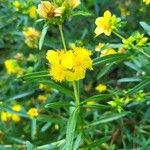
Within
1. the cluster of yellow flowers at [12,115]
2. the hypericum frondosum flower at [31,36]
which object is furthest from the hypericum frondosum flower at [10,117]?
the hypericum frondosum flower at [31,36]

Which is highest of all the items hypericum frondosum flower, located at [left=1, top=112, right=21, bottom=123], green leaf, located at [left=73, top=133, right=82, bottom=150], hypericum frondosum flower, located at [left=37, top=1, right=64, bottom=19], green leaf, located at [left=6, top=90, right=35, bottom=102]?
hypericum frondosum flower, located at [left=37, top=1, right=64, bottom=19]

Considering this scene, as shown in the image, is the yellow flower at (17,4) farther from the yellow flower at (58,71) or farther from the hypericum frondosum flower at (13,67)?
the yellow flower at (58,71)

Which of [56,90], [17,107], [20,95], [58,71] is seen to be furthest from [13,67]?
[58,71]

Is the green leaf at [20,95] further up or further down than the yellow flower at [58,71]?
further down

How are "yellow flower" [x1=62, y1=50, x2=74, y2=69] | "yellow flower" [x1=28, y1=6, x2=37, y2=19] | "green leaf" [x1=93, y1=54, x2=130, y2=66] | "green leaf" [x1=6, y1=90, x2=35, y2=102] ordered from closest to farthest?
"yellow flower" [x1=62, y1=50, x2=74, y2=69], "green leaf" [x1=93, y1=54, x2=130, y2=66], "yellow flower" [x1=28, y1=6, x2=37, y2=19], "green leaf" [x1=6, y1=90, x2=35, y2=102]

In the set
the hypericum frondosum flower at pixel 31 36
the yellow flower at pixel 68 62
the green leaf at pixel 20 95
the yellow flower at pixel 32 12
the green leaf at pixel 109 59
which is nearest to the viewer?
the yellow flower at pixel 68 62

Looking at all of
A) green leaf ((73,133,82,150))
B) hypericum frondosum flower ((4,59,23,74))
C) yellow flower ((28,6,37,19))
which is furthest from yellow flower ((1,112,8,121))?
green leaf ((73,133,82,150))

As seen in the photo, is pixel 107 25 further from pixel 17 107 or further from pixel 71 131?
pixel 17 107

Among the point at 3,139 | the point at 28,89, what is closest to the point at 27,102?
the point at 28,89

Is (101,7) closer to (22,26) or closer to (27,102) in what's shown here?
(22,26)

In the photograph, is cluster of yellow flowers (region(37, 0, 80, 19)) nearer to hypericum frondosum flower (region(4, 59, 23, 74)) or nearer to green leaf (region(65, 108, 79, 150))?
green leaf (region(65, 108, 79, 150))
